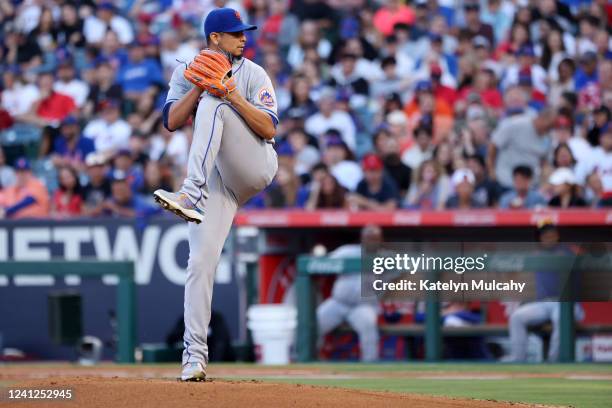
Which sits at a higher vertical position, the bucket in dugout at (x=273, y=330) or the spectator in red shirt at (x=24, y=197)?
the spectator in red shirt at (x=24, y=197)

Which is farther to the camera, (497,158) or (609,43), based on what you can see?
(609,43)

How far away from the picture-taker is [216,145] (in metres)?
6.45

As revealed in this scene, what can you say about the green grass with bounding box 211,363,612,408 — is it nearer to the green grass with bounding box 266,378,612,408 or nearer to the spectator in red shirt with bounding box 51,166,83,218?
the green grass with bounding box 266,378,612,408

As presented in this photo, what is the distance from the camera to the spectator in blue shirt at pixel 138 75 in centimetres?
1655

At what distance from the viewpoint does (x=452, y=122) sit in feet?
47.1

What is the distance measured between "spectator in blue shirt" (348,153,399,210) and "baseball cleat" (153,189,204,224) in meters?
6.33

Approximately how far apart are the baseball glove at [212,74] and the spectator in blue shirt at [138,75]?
10071 millimetres

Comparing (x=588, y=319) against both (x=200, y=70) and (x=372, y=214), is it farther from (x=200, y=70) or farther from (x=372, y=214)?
(x=200, y=70)

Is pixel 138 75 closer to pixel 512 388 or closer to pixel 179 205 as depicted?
pixel 512 388

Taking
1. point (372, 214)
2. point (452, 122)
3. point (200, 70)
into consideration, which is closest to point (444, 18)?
point (452, 122)

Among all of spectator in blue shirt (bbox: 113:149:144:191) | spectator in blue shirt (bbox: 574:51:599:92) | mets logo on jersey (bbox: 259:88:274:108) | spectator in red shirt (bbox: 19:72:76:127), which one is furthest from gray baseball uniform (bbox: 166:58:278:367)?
spectator in red shirt (bbox: 19:72:76:127)

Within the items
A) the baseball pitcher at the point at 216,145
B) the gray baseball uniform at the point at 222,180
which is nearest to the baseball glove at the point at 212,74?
the baseball pitcher at the point at 216,145

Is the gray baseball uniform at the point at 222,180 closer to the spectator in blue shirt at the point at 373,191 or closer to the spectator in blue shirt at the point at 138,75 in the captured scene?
the spectator in blue shirt at the point at 373,191

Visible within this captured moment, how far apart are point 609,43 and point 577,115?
1315 millimetres
